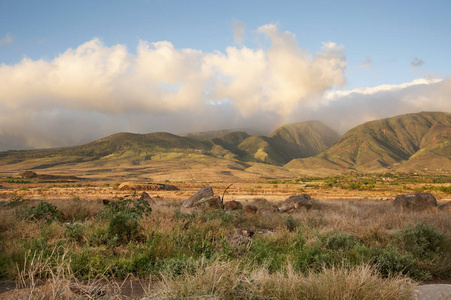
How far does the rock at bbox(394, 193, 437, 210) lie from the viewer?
61.9 feet

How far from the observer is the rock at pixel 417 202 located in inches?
742

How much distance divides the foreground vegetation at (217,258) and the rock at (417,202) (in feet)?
37.3

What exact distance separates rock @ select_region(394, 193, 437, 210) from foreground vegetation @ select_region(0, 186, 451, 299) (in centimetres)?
1136

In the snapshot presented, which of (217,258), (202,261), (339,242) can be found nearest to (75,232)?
(202,261)

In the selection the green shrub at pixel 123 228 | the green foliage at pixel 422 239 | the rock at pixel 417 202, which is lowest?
the rock at pixel 417 202

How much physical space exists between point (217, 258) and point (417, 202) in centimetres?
2099

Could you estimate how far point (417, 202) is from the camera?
19281 millimetres

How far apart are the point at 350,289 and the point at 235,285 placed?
173 cm

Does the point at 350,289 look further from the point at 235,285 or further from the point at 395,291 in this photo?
the point at 235,285

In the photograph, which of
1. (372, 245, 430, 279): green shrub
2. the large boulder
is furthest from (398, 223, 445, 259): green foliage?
the large boulder

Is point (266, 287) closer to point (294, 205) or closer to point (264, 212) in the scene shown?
point (264, 212)

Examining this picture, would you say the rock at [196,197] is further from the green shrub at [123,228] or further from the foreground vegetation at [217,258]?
the green shrub at [123,228]

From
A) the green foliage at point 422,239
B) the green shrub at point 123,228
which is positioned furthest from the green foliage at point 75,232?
the green foliage at point 422,239

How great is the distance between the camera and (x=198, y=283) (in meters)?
3.46
